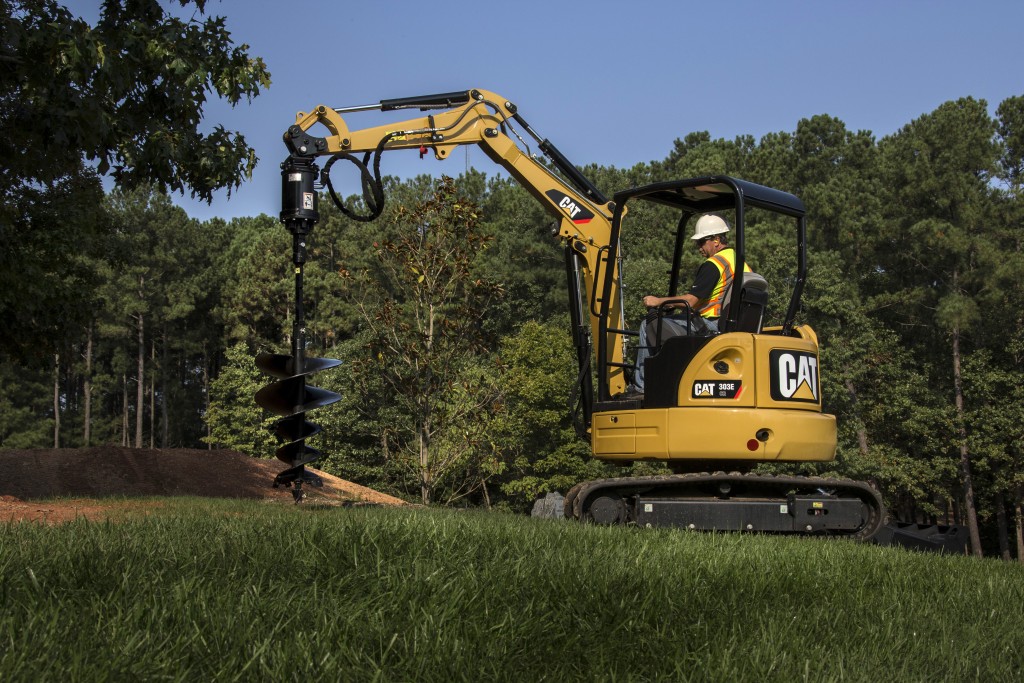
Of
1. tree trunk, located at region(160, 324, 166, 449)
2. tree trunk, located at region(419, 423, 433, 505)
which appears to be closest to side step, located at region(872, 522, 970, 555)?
tree trunk, located at region(419, 423, 433, 505)

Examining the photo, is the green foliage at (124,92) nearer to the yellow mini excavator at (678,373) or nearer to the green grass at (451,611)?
the yellow mini excavator at (678,373)

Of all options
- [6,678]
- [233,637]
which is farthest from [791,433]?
[6,678]

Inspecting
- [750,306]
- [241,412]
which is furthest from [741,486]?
[241,412]

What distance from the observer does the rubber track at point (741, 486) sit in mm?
9453

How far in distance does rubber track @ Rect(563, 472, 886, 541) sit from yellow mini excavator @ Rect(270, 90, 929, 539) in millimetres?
18

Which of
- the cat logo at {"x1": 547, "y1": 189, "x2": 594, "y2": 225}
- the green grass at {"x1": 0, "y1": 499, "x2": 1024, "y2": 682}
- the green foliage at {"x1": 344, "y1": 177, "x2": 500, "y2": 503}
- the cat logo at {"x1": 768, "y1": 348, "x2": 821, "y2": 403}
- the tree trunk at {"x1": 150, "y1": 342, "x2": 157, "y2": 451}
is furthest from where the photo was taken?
the tree trunk at {"x1": 150, "y1": 342, "x2": 157, "y2": 451}

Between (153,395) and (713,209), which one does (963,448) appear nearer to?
(713,209)

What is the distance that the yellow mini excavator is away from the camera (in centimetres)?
897

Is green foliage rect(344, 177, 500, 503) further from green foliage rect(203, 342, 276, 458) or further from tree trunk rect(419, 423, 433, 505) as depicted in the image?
green foliage rect(203, 342, 276, 458)

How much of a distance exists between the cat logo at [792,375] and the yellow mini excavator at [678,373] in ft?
0.04

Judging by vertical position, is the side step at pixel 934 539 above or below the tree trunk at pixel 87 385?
below

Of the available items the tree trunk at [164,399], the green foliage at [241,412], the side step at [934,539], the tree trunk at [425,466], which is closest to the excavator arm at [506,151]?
the side step at [934,539]

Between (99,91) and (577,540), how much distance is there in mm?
6370

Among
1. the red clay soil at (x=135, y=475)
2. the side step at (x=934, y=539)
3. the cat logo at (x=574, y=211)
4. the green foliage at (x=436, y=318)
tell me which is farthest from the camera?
the green foliage at (x=436, y=318)
